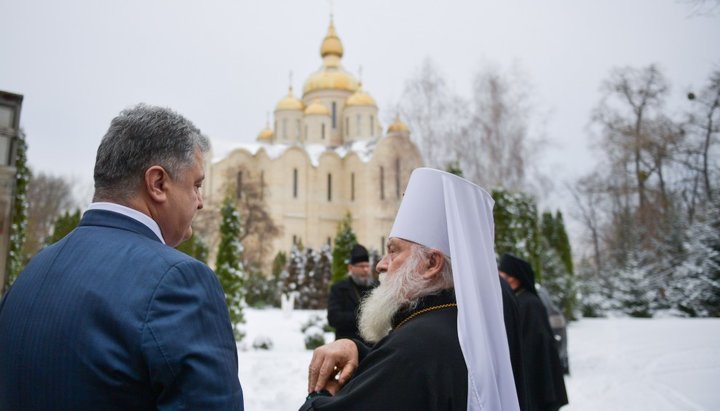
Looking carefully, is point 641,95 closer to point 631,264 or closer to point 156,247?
point 631,264

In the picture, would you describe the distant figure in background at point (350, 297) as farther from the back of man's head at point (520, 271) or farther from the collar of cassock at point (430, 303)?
the collar of cassock at point (430, 303)

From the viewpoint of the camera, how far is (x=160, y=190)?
5.10 ft

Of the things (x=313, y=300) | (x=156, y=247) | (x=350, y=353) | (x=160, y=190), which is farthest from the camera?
(x=313, y=300)

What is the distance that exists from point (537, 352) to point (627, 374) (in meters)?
6.03

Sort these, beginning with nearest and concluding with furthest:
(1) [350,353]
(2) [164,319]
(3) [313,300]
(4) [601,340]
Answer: (2) [164,319] < (1) [350,353] < (4) [601,340] < (3) [313,300]

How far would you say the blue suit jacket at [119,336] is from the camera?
1.25 meters

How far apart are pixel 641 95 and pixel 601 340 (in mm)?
13476

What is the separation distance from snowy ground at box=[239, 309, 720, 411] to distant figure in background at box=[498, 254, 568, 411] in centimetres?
284

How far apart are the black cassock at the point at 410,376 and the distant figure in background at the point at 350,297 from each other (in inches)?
150

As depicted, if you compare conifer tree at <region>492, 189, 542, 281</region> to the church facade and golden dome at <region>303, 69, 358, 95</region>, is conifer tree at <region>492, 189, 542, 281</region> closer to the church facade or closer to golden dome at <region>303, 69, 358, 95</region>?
the church facade

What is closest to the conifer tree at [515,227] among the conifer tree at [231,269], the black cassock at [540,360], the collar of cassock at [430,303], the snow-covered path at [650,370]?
the snow-covered path at [650,370]

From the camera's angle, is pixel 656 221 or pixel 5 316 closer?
pixel 5 316

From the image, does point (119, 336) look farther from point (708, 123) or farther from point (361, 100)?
point (361, 100)

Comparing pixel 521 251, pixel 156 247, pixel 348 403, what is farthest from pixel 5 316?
pixel 521 251
